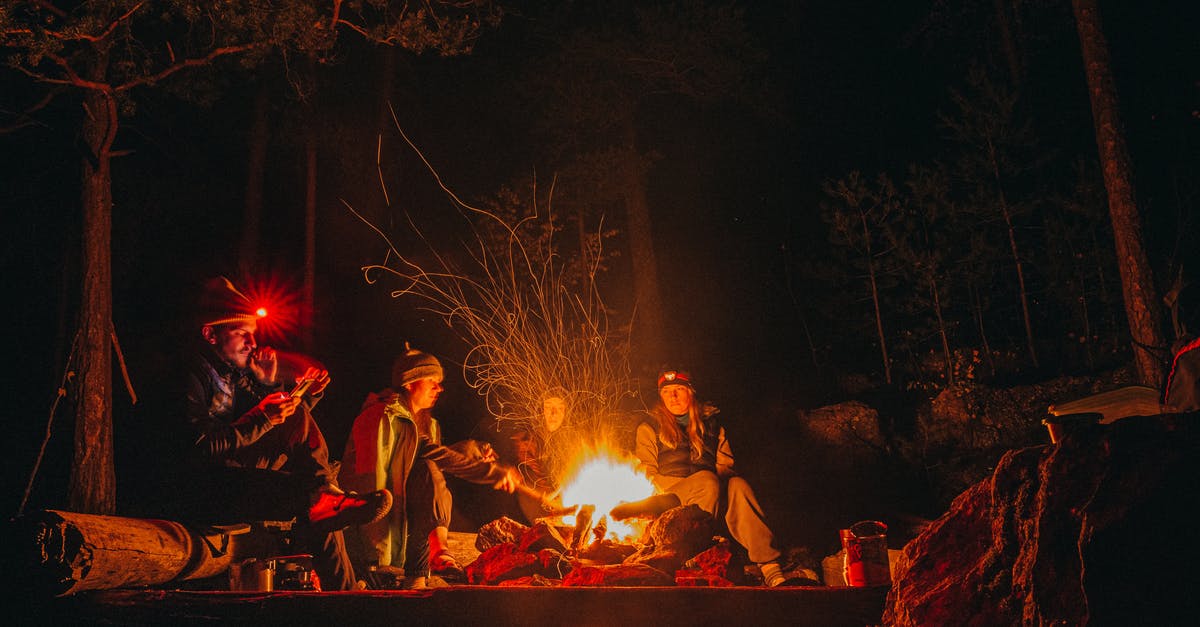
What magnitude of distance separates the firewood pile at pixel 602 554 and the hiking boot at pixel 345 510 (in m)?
0.88

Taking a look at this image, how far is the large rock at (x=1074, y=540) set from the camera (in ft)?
7.41

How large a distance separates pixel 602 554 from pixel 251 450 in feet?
9.77

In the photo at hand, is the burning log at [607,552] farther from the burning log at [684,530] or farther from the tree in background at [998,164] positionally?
the tree in background at [998,164]

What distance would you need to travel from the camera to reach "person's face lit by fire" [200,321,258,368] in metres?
6.79

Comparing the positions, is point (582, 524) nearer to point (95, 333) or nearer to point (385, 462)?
point (385, 462)

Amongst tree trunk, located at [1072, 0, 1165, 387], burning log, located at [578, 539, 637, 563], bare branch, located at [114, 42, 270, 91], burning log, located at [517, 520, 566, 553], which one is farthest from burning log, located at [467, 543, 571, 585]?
tree trunk, located at [1072, 0, 1165, 387]

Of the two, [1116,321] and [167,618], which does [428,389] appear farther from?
[1116,321]

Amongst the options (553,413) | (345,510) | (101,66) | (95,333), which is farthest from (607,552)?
(101,66)

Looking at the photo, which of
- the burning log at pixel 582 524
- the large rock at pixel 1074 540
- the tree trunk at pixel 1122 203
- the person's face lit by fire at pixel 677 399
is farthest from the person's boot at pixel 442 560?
the tree trunk at pixel 1122 203

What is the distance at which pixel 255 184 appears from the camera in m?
13.4

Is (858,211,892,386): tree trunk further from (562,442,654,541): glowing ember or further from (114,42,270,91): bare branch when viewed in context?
(114,42,270,91): bare branch

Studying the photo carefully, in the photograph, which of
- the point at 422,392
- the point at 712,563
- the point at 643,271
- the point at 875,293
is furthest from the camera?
the point at 643,271

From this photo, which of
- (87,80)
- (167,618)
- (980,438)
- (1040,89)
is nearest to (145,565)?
(167,618)

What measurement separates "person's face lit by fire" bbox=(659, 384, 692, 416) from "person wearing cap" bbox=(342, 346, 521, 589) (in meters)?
1.95
